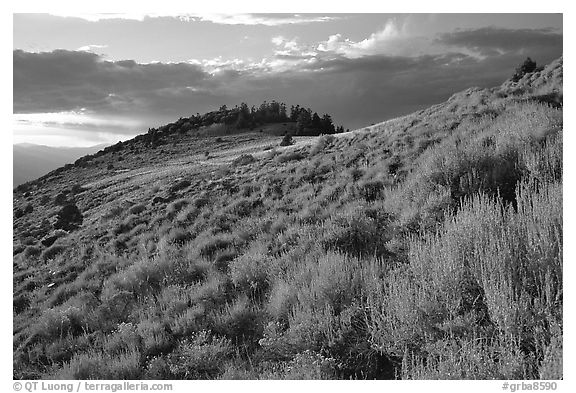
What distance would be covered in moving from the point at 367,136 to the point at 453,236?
12.7m

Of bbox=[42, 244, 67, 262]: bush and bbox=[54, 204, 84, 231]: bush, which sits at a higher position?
bbox=[54, 204, 84, 231]: bush

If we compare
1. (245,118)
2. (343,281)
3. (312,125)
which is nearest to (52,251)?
(343,281)

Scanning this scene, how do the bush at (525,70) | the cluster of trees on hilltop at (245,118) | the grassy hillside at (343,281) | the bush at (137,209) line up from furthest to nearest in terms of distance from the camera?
the cluster of trees on hilltop at (245,118) → the bush at (525,70) → the bush at (137,209) → the grassy hillside at (343,281)

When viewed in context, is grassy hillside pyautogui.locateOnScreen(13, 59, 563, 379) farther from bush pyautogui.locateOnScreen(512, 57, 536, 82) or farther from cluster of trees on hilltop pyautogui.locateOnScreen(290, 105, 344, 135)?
cluster of trees on hilltop pyautogui.locateOnScreen(290, 105, 344, 135)

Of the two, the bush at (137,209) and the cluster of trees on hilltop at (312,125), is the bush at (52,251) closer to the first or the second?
the bush at (137,209)

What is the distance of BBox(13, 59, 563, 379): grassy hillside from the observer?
357 cm

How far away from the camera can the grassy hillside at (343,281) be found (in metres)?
3.57

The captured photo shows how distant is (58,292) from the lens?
8305mm

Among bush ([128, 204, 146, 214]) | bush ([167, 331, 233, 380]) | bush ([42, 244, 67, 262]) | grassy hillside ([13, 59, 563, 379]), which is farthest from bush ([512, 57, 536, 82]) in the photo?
bush ([167, 331, 233, 380])

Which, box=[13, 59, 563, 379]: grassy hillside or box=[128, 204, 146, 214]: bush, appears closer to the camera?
box=[13, 59, 563, 379]: grassy hillside

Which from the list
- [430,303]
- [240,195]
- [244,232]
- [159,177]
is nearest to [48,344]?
[244,232]

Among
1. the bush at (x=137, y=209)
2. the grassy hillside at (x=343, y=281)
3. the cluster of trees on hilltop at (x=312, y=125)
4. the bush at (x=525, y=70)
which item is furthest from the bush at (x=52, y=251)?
the cluster of trees on hilltop at (x=312, y=125)

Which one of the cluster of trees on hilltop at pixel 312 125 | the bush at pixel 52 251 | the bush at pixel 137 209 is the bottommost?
the bush at pixel 52 251
